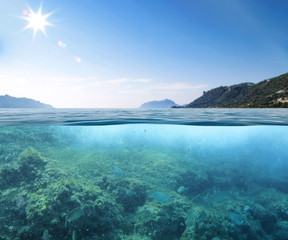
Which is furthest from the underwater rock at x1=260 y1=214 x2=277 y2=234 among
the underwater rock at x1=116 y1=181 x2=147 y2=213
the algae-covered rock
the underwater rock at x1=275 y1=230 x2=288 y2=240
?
the underwater rock at x1=116 y1=181 x2=147 y2=213

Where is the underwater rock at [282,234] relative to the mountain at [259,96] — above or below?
below

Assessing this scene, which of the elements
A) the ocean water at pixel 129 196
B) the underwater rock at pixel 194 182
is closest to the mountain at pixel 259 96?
the ocean water at pixel 129 196

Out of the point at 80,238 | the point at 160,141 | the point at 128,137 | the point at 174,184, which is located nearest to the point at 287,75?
the point at 160,141

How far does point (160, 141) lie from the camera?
2775 centimetres

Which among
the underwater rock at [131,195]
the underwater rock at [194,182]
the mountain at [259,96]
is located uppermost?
the mountain at [259,96]

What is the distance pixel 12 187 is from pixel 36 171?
1.30 m

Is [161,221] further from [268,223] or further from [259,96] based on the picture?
[259,96]

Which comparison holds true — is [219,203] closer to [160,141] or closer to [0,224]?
[0,224]

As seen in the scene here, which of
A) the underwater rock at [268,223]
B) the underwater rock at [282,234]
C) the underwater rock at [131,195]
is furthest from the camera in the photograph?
the underwater rock at [131,195]

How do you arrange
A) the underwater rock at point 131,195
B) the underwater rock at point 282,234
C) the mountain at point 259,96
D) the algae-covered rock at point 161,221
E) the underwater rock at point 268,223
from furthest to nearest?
the mountain at point 259,96 → the underwater rock at point 131,195 → the underwater rock at point 268,223 → the algae-covered rock at point 161,221 → the underwater rock at point 282,234

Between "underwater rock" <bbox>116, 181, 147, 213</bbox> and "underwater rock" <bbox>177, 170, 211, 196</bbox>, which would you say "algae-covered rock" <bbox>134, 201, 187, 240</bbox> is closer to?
"underwater rock" <bbox>116, 181, 147, 213</bbox>

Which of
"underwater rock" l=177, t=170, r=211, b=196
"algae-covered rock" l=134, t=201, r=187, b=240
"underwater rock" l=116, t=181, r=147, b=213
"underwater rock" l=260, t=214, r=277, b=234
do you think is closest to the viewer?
"algae-covered rock" l=134, t=201, r=187, b=240

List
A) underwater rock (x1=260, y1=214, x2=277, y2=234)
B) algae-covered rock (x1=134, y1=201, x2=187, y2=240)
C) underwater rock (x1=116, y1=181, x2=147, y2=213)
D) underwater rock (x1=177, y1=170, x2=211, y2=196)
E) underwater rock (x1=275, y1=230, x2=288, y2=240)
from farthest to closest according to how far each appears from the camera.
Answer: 1. underwater rock (x1=177, y1=170, x2=211, y2=196)
2. underwater rock (x1=116, y1=181, x2=147, y2=213)
3. underwater rock (x1=260, y1=214, x2=277, y2=234)
4. algae-covered rock (x1=134, y1=201, x2=187, y2=240)
5. underwater rock (x1=275, y1=230, x2=288, y2=240)

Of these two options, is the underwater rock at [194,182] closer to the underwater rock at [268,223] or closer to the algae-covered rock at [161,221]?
the algae-covered rock at [161,221]
